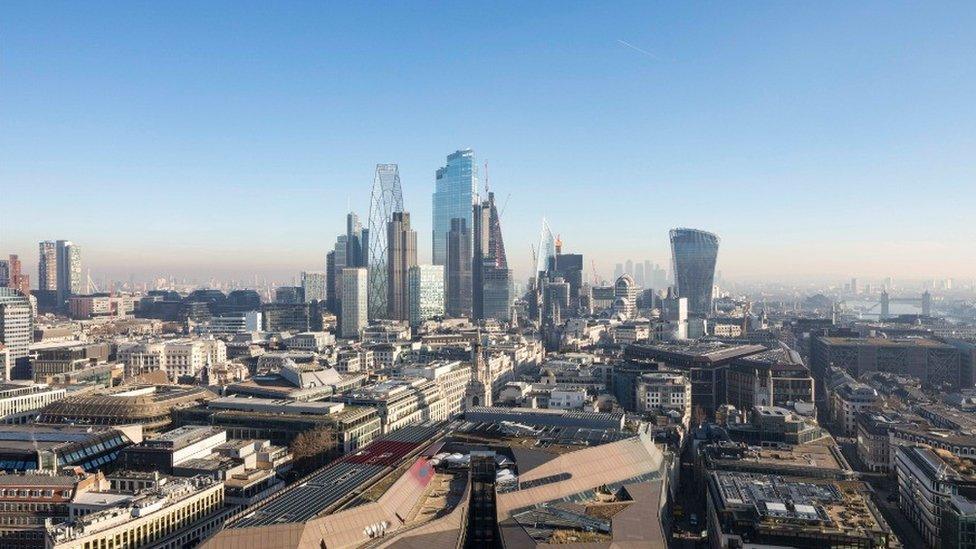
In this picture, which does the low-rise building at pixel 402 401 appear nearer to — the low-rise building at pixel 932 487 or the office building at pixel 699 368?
the office building at pixel 699 368

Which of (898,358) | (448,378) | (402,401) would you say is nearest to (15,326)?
(448,378)

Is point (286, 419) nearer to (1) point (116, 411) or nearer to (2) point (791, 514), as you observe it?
(1) point (116, 411)

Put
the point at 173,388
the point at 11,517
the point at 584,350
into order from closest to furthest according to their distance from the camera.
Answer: the point at 11,517 → the point at 173,388 → the point at 584,350

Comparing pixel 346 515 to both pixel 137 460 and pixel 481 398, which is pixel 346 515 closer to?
pixel 137 460

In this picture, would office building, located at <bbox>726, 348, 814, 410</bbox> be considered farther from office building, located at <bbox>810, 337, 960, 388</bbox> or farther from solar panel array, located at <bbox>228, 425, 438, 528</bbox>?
solar panel array, located at <bbox>228, 425, 438, 528</bbox>

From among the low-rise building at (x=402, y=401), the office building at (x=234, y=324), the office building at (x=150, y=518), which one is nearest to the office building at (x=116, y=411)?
the low-rise building at (x=402, y=401)

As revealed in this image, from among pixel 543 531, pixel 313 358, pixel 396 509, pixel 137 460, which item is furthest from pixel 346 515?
pixel 313 358

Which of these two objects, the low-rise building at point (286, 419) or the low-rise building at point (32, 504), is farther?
the low-rise building at point (286, 419)
